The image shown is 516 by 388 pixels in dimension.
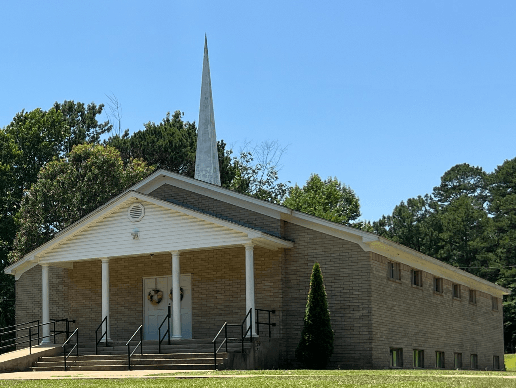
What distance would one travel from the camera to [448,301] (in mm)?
28969

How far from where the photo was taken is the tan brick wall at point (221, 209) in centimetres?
2466

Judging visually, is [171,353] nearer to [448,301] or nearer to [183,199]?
[183,199]

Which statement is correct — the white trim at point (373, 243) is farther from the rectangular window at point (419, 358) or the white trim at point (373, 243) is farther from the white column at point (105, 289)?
the white column at point (105, 289)

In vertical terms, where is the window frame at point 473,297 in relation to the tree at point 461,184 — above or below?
below

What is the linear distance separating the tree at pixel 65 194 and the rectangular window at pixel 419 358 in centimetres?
2338

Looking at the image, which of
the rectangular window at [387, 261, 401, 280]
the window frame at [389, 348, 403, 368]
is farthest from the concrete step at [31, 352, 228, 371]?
the rectangular window at [387, 261, 401, 280]

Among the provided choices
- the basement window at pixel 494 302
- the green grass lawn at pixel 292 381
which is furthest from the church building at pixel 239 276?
the basement window at pixel 494 302

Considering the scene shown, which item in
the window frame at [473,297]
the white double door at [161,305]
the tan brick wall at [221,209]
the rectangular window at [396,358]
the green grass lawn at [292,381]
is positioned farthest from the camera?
the window frame at [473,297]

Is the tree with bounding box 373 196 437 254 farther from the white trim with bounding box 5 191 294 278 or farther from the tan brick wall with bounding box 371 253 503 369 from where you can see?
the white trim with bounding box 5 191 294 278

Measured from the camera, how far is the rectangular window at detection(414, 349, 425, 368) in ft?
84.6

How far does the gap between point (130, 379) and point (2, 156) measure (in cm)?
3624

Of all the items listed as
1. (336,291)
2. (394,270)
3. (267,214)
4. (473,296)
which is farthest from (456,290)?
(267,214)

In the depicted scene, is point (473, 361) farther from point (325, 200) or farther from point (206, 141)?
point (325, 200)

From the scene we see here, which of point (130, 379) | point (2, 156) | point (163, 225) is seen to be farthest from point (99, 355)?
point (2, 156)
